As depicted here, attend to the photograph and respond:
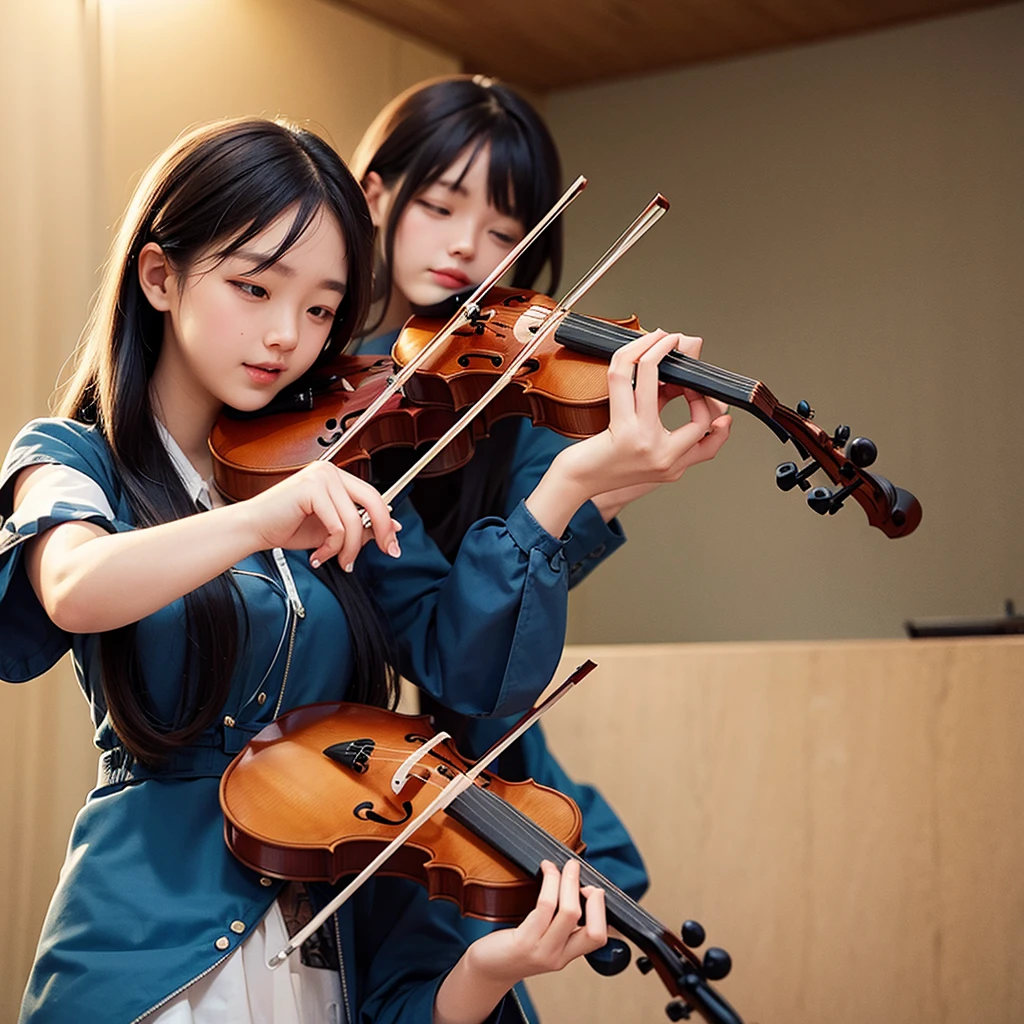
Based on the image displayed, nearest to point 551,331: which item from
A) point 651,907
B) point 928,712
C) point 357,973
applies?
point 357,973

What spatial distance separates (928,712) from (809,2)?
1.56 meters

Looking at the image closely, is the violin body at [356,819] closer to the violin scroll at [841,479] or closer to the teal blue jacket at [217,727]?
the teal blue jacket at [217,727]

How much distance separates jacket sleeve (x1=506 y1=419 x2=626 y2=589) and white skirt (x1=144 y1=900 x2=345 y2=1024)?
47 cm

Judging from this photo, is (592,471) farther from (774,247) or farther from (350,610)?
(774,247)

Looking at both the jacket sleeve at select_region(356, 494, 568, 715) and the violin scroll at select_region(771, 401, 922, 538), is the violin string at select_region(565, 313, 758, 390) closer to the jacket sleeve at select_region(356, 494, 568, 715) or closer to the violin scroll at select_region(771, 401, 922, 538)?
the violin scroll at select_region(771, 401, 922, 538)

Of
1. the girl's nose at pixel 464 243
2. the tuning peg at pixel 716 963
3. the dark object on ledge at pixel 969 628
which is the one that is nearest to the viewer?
the tuning peg at pixel 716 963

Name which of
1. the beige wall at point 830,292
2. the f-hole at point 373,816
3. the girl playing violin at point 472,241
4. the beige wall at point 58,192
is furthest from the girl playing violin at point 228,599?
the beige wall at point 830,292

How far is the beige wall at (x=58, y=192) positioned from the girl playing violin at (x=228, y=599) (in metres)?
0.86

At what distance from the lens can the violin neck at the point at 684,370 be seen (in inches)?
Result: 43.2

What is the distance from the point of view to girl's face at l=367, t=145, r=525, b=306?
151cm

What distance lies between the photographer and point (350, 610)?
1.18 m

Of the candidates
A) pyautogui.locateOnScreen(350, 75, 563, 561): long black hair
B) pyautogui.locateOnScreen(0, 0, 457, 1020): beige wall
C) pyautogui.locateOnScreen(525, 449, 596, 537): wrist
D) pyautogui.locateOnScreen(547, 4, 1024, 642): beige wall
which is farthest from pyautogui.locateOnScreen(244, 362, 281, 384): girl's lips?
pyautogui.locateOnScreen(547, 4, 1024, 642): beige wall

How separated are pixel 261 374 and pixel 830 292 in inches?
84.0

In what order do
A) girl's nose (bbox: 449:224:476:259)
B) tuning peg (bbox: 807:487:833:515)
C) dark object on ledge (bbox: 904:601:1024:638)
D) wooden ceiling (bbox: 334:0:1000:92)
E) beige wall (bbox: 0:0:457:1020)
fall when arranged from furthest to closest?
wooden ceiling (bbox: 334:0:1000:92), dark object on ledge (bbox: 904:601:1024:638), beige wall (bbox: 0:0:457:1020), girl's nose (bbox: 449:224:476:259), tuning peg (bbox: 807:487:833:515)
